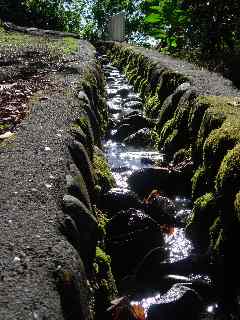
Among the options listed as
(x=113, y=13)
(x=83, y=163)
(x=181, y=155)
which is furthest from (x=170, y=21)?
(x=113, y=13)

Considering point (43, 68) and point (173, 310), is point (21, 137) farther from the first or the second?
point (43, 68)

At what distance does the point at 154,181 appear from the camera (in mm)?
5598

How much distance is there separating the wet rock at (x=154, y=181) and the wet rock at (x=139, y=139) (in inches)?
67.4

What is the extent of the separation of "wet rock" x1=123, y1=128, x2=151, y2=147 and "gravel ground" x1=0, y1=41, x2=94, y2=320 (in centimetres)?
271

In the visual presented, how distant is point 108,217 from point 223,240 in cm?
118

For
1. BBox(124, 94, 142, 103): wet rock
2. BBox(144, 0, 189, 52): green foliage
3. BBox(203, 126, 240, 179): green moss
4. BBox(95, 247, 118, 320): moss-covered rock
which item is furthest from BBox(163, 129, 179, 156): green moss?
BBox(144, 0, 189, 52): green foliage

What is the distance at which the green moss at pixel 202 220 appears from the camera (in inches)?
170

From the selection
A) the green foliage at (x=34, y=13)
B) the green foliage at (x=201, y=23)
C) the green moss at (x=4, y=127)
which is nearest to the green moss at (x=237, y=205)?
the green moss at (x=4, y=127)

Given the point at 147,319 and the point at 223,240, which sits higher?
the point at 223,240

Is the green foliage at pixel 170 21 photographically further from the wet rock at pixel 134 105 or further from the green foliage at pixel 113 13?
the green foliage at pixel 113 13

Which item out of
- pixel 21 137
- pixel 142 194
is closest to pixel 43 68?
pixel 142 194

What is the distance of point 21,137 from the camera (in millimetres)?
4336

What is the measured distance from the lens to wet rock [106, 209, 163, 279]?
404cm

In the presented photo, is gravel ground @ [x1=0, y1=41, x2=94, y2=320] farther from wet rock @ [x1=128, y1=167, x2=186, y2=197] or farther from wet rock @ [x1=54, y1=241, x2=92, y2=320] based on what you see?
wet rock @ [x1=128, y1=167, x2=186, y2=197]
